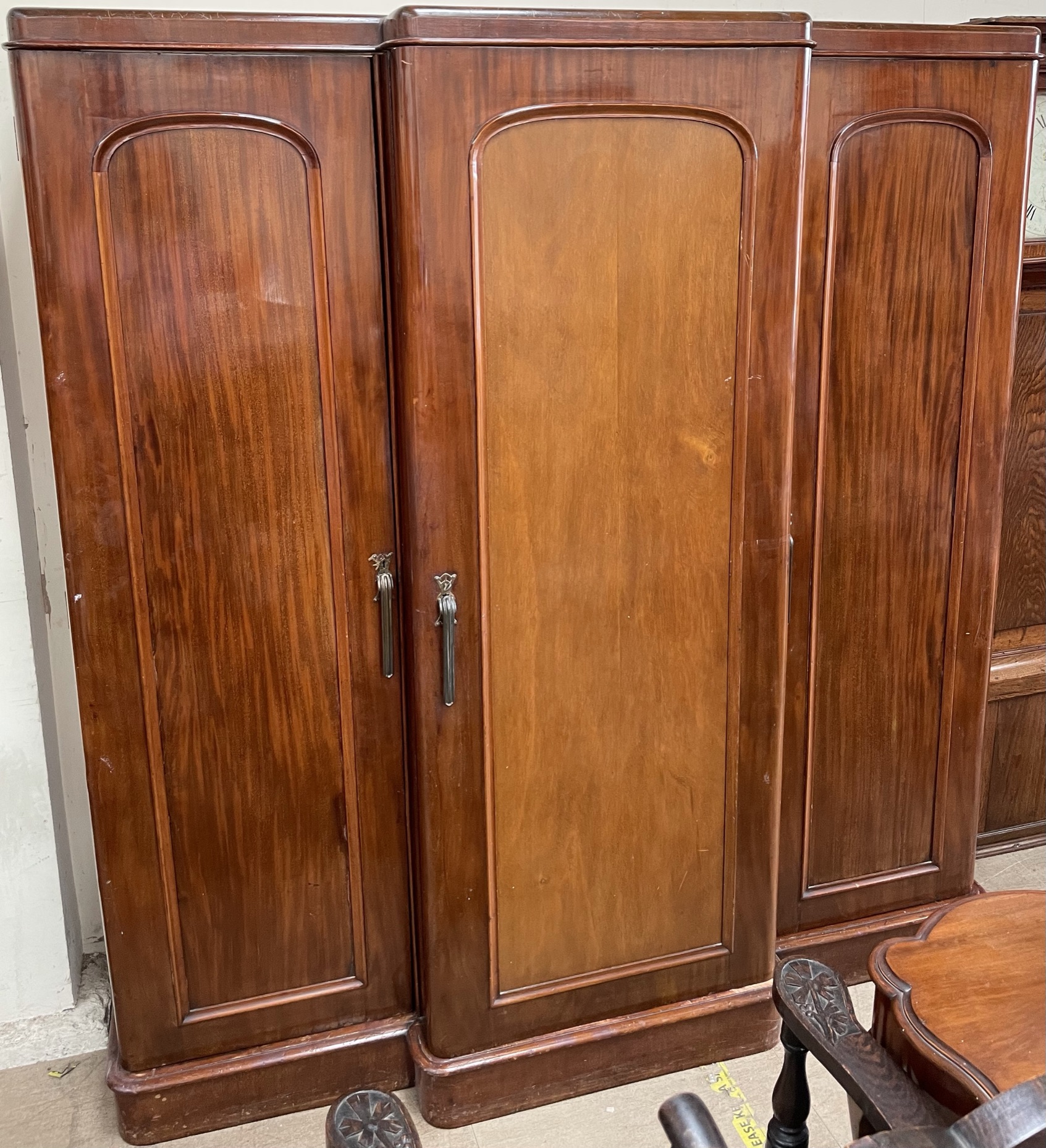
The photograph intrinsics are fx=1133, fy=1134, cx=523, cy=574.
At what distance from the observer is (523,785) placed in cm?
202

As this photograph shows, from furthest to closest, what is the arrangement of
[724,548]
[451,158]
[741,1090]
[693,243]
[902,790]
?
[902,790] < [741,1090] < [724,548] < [693,243] < [451,158]

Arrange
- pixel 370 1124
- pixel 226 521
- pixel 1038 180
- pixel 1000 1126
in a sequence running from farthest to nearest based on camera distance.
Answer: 1. pixel 1038 180
2. pixel 226 521
3. pixel 370 1124
4. pixel 1000 1126

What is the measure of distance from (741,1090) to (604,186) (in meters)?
1.67

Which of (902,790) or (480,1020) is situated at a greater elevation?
(902,790)

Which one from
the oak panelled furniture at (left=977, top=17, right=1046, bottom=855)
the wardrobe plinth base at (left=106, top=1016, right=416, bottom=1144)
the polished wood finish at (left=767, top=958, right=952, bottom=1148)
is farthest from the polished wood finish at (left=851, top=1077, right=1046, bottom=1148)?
the oak panelled furniture at (left=977, top=17, right=1046, bottom=855)

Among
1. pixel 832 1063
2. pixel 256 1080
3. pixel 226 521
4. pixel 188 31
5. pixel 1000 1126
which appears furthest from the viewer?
pixel 256 1080

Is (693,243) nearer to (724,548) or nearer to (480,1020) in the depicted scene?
(724,548)

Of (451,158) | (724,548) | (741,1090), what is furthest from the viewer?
(741,1090)

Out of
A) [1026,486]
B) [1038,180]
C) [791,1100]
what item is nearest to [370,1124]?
[791,1100]

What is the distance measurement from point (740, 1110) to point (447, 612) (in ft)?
3.61

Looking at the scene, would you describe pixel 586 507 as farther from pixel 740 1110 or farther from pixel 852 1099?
pixel 740 1110

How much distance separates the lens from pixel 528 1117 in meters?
2.13

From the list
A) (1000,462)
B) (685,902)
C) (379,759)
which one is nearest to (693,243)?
(1000,462)

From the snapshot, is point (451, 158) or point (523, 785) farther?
point (523, 785)
